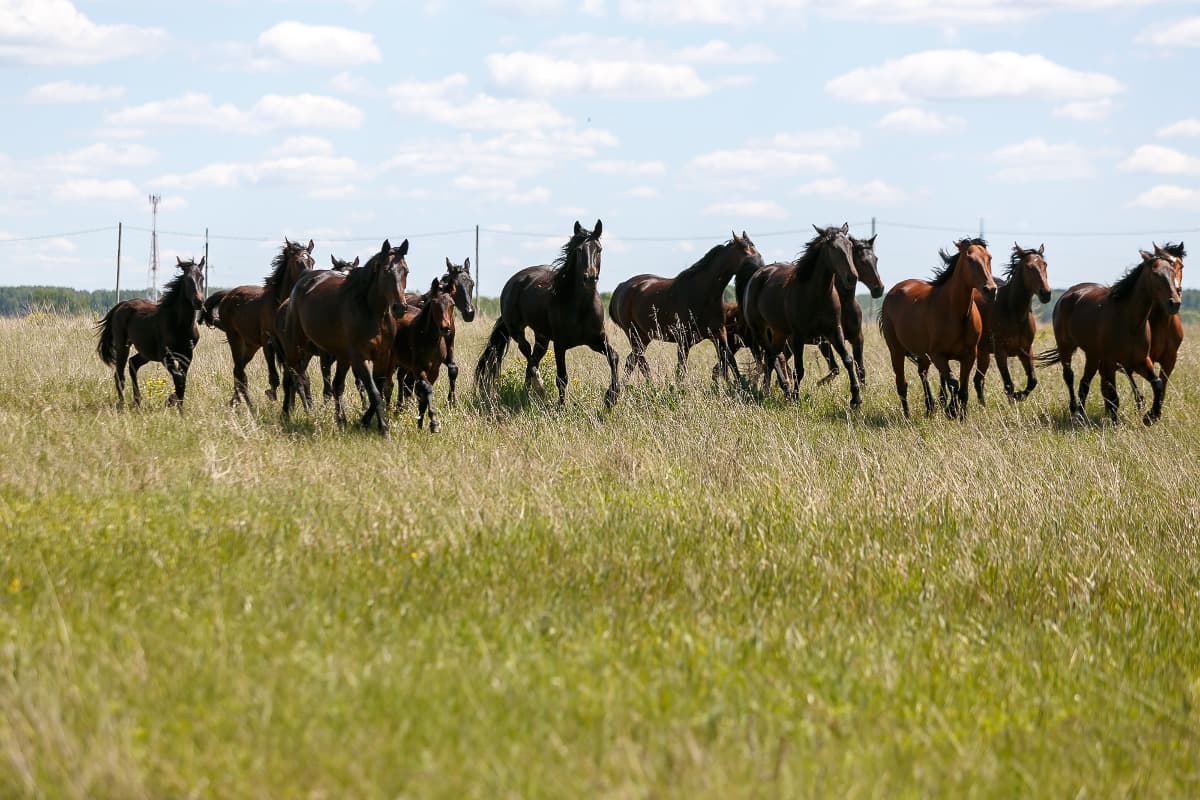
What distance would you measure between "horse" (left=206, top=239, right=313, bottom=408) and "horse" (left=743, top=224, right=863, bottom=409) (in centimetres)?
613

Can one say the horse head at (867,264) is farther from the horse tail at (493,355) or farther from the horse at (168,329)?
the horse at (168,329)

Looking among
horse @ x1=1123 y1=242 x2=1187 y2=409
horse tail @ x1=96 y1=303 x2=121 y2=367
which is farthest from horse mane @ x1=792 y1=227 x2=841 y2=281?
horse tail @ x1=96 y1=303 x2=121 y2=367

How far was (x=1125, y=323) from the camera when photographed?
1337 centimetres

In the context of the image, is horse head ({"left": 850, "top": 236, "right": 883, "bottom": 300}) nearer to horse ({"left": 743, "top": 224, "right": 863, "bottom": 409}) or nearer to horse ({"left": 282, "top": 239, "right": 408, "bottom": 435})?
horse ({"left": 743, "top": 224, "right": 863, "bottom": 409})

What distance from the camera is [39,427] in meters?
10.9

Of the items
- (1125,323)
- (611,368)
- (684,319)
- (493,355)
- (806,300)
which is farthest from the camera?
(684,319)

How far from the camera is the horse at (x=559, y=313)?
14.5 m

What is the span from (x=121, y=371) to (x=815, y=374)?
1090 centimetres

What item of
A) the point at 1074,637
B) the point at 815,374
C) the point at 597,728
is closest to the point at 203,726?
the point at 597,728

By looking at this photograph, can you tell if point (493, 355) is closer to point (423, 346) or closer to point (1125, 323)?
point (423, 346)

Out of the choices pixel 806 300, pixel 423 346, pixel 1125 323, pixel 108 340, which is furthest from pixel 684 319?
pixel 108 340

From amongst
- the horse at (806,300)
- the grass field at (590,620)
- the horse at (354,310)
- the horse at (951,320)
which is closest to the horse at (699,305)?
the horse at (806,300)

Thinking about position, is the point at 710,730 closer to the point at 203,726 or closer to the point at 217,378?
the point at 203,726

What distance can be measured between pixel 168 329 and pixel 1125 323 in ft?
36.3
